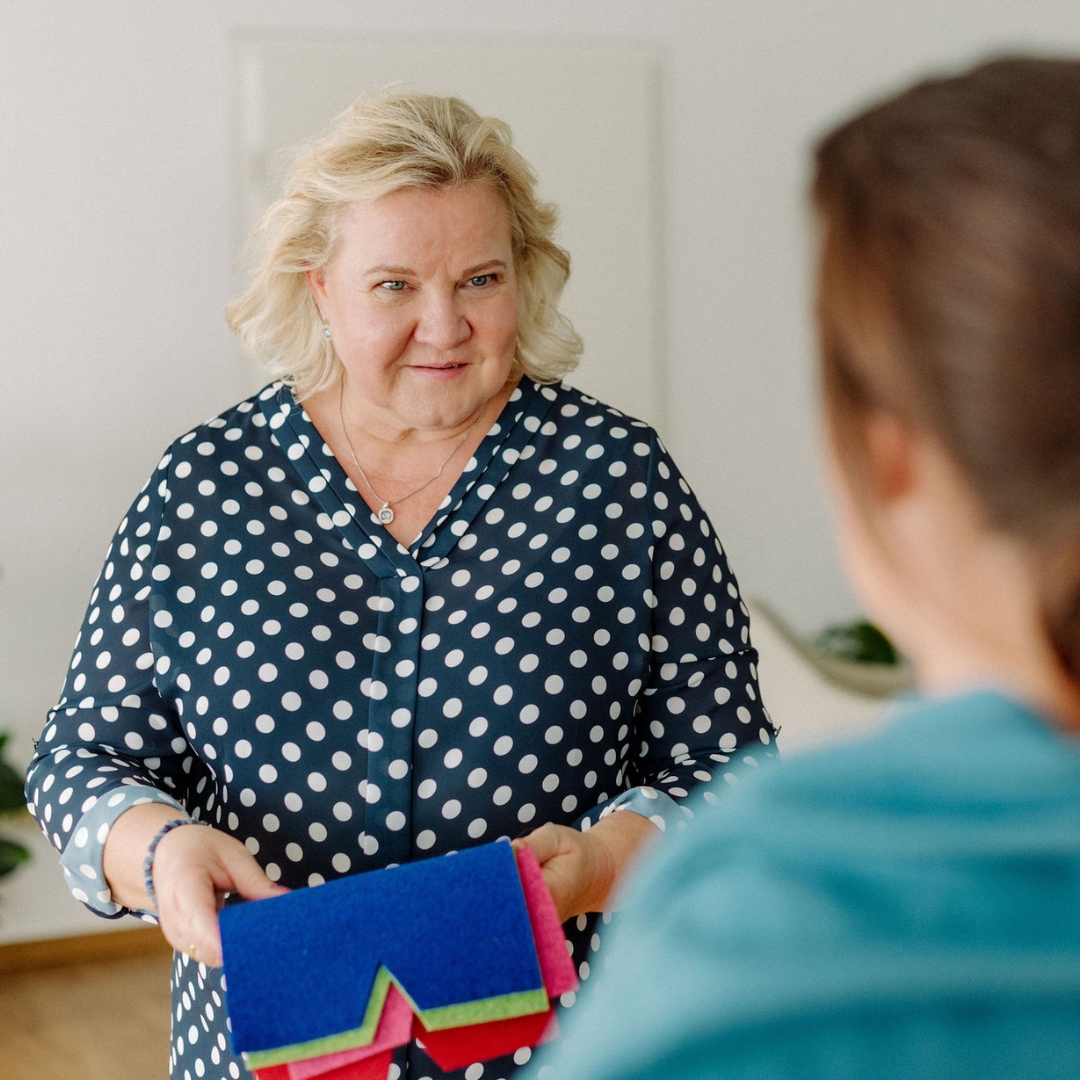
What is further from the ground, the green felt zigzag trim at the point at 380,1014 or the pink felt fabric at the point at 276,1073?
the green felt zigzag trim at the point at 380,1014

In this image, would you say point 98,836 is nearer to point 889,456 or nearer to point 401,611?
point 401,611

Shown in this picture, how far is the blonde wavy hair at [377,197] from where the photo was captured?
138 centimetres

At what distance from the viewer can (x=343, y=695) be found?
52.6 inches

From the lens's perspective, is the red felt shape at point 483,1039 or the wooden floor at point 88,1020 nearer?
the red felt shape at point 483,1039

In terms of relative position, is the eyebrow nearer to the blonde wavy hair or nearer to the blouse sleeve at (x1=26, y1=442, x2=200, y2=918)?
the blonde wavy hair

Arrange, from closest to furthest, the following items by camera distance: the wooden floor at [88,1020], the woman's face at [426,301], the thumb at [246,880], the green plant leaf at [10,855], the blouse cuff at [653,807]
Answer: the thumb at [246,880]
the blouse cuff at [653,807]
the woman's face at [426,301]
the wooden floor at [88,1020]
the green plant leaf at [10,855]

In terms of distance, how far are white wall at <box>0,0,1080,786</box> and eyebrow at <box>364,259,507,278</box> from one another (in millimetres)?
2201

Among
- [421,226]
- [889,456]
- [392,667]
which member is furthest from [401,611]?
[889,456]

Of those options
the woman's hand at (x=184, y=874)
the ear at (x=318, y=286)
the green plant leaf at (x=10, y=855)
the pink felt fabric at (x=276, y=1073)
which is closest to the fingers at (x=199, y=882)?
the woman's hand at (x=184, y=874)

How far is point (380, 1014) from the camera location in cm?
109

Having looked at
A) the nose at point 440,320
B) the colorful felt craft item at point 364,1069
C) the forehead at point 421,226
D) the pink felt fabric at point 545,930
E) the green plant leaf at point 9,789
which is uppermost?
the forehead at point 421,226

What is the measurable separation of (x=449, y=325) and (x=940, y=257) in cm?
96

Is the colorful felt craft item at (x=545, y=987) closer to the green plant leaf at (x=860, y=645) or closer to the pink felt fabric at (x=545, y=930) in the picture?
the pink felt fabric at (x=545, y=930)

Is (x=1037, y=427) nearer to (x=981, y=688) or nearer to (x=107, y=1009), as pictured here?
(x=981, y=688)
